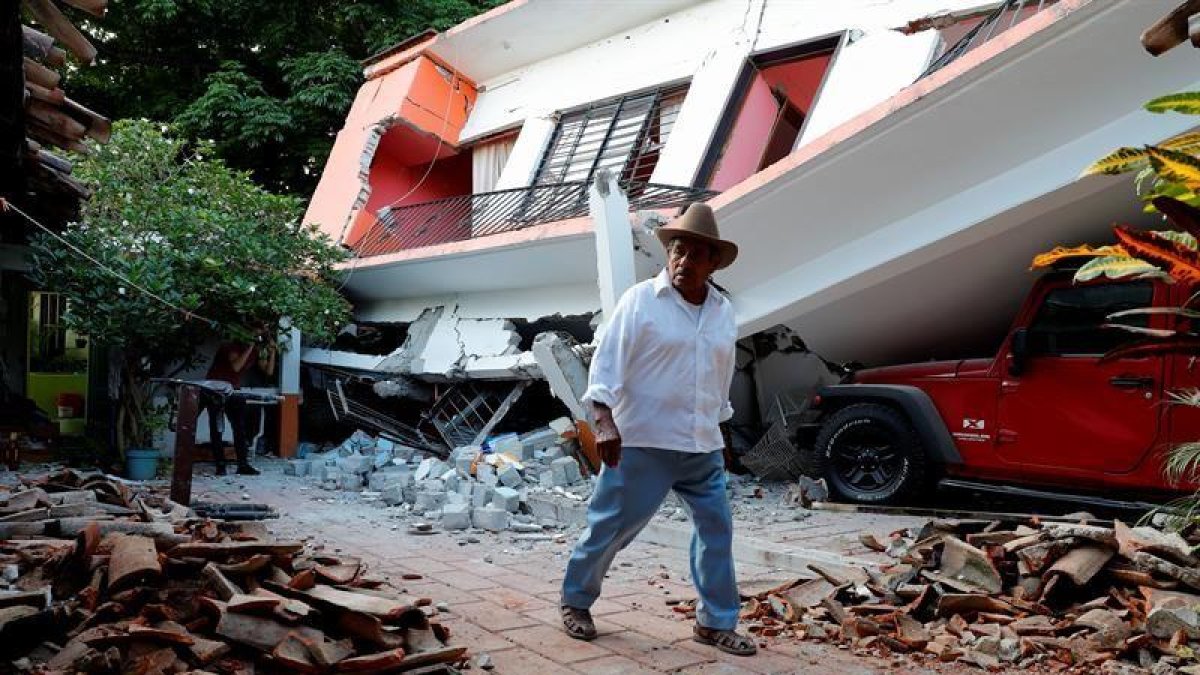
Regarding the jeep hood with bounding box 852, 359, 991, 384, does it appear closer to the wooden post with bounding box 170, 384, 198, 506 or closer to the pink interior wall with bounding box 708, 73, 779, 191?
the pink interior wall with bounding box 708, 73, 779, 191

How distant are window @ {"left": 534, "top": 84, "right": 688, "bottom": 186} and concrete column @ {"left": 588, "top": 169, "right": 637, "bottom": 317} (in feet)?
10.3

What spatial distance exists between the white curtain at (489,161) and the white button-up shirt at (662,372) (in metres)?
10.2

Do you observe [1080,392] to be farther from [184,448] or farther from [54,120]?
[54,120]

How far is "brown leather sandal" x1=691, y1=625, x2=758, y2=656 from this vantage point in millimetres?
3561

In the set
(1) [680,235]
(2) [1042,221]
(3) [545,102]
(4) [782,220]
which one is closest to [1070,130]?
(2) [1042,221]

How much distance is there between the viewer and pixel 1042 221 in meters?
7.09

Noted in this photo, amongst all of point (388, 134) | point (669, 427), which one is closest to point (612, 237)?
Answer: point (669, 427)

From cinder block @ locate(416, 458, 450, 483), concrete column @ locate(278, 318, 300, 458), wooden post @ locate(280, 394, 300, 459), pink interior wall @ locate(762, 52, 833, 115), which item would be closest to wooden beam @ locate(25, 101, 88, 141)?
cinder block @ locate(416, 458, 450, 483)

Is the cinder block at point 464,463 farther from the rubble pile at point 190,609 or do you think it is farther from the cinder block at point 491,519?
the rubble pile at point 190,609

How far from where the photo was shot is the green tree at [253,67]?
56.6 ft

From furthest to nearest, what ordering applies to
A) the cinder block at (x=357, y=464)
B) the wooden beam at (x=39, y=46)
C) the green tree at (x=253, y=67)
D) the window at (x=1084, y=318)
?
the green tree at (x=253, y=67)
the cinder block at (x=357, y=464)
the window at (x=1084, y=318)
the wooden beam at (x=39, y=46)

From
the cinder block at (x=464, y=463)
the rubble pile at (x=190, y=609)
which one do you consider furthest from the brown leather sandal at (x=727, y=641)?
the cinder block at (x=464, y=463)

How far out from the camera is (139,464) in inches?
369

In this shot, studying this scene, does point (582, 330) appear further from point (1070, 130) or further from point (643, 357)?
point (643, 357)
